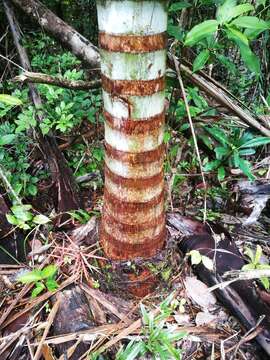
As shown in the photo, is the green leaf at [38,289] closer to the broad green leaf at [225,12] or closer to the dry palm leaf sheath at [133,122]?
the dry palm leaf sheath at [133,122]

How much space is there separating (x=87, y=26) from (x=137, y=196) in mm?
2050

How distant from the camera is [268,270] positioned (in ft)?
3.68

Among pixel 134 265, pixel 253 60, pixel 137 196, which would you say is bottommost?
pixel 134 265

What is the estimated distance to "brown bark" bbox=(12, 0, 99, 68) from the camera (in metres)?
1.71

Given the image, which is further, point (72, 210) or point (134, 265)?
point (72, 210)

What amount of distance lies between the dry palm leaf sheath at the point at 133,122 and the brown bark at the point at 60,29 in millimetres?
795

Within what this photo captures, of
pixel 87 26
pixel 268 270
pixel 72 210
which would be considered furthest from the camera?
pixel 87 26

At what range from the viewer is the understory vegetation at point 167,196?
1.22m

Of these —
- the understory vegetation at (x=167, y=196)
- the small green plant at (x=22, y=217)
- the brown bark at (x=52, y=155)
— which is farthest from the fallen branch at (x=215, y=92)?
the small green plant at (x=22, y=217)

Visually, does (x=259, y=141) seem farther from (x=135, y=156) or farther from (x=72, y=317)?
(x=72, y=317)

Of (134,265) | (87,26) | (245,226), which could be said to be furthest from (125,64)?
(87,26)

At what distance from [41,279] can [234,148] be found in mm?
1061

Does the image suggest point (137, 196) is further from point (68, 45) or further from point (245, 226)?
point (68, 45)

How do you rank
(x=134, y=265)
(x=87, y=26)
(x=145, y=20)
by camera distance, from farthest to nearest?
(x=87, y=26) → (x=134, y=265) → (x=145, y=20)
